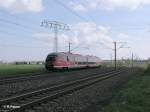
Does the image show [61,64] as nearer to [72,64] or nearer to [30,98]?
[72,64]

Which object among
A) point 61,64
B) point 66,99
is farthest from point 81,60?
point 66,99

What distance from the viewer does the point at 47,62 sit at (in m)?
47.2

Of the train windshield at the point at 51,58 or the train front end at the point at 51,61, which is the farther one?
the train windshield at the point at 51,58

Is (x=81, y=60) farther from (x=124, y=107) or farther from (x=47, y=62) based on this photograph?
(x=124, y=107)

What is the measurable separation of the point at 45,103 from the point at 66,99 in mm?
1972

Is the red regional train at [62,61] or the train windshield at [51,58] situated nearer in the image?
the red regional train at [62,61]

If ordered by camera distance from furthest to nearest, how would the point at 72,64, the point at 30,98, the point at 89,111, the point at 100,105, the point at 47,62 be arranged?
1. the point at 72,64
2. the point at 47,62
3. the point at 30,98
4. the point at 100,105
5. the point at 89,111

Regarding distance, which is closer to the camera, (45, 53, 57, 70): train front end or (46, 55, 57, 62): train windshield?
(45, 53, 57, 70): train front end

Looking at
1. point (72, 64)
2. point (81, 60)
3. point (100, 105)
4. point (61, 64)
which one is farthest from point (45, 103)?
point (81, 60)

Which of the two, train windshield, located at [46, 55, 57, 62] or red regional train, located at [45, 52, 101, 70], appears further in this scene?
train windshield, located at [46, 55, 57, 62]

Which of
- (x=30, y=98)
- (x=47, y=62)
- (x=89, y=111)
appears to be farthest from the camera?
(x=47, y=62)

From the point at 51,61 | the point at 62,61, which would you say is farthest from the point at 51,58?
the point at 62,61

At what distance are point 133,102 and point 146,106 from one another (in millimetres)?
1292

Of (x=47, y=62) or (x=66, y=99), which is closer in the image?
(x=66, y=99)
